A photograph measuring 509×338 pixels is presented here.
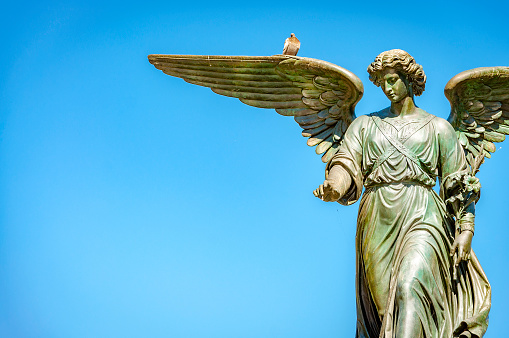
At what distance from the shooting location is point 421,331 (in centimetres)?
1280

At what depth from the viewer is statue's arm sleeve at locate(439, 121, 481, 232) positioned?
13.4m

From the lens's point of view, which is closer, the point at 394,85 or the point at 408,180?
the point at 408,180

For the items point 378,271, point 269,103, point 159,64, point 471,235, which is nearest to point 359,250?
point 378,271

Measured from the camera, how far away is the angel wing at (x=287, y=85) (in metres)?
14.6

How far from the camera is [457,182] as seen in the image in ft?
44.4

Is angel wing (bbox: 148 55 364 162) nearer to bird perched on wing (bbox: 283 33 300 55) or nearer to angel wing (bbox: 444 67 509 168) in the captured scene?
bird perched on wing (bbox: 283 33 300 55)

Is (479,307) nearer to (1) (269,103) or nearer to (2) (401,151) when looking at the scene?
(2) (401,151)

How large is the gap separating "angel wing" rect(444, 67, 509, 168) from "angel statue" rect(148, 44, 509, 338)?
12mm

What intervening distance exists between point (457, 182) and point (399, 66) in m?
1.47

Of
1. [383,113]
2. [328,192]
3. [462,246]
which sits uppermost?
[383,113]

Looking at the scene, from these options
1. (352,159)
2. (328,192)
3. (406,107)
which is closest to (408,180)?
(352,159)

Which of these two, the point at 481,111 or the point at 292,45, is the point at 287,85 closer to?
the point at 292,45

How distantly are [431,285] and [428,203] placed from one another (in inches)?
38.7

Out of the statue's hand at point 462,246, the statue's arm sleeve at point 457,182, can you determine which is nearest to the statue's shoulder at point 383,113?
the statue's arm sleeve at point 457,182
